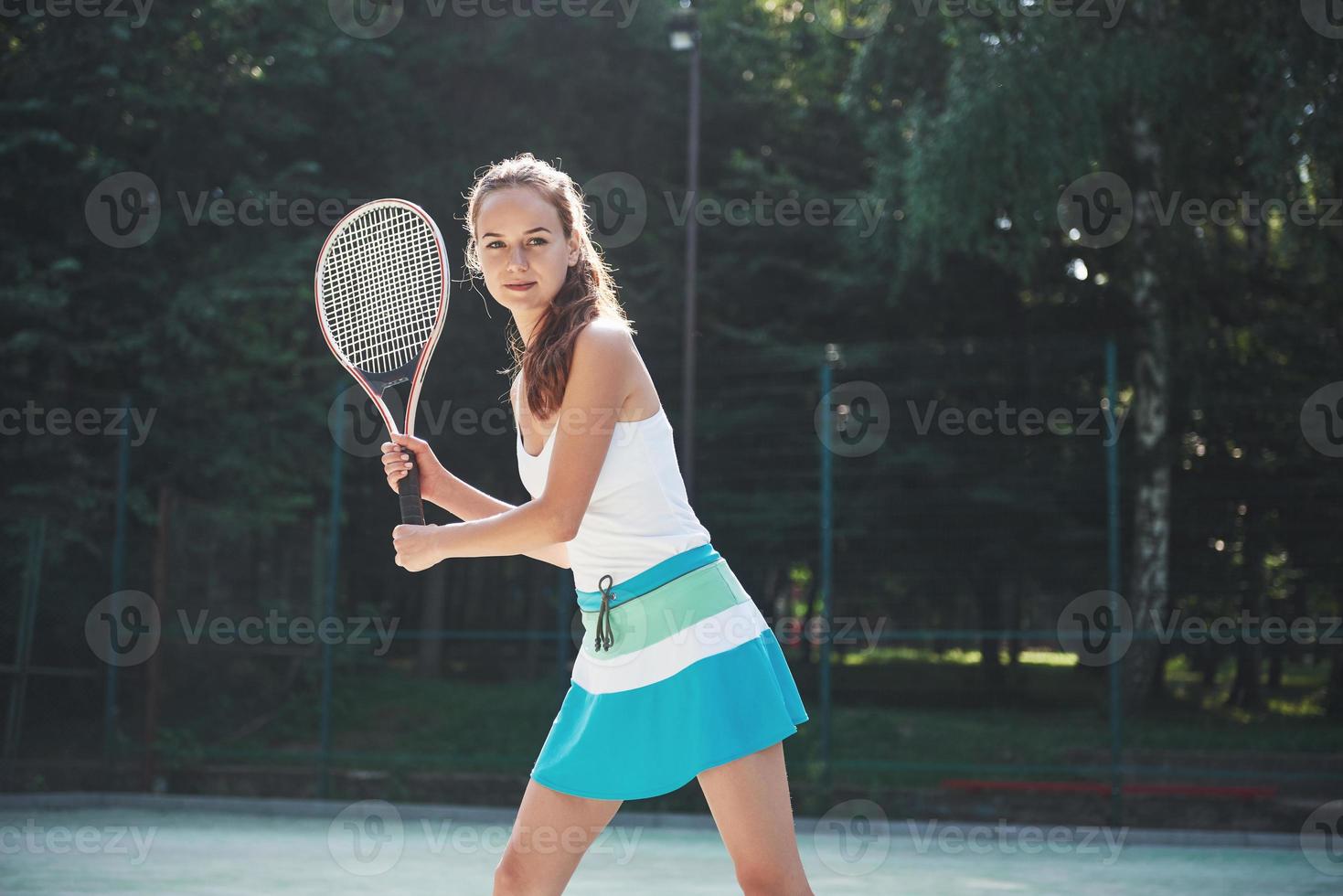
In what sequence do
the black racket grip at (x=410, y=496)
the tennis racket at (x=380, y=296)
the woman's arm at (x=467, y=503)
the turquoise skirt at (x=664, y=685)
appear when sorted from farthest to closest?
the tennis racket at (x=380, y=296) → the woman's arm at (x=467, y=503) → the black racket grip at (x=410, y=496) → the turquoise skirt at (x=664, y=685)

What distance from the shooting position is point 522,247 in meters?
2.99

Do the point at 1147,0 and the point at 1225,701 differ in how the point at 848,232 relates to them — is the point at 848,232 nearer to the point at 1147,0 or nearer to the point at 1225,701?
the point at 1147,0

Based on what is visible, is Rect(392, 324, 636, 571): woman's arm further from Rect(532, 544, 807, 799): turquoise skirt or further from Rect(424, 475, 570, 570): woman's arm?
Rect(424, 475, 570, 570): woman's arm

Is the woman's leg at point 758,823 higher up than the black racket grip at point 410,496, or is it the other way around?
the black racket grip at point 410,496

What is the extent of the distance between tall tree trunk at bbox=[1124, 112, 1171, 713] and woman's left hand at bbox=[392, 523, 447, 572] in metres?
11.2

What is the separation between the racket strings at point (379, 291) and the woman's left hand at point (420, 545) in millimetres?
1088

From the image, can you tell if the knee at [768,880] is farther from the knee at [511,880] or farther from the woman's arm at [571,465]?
the woman's arm at [571,465]

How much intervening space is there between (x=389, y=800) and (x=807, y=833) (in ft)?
11.7

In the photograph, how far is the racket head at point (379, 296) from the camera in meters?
3.95

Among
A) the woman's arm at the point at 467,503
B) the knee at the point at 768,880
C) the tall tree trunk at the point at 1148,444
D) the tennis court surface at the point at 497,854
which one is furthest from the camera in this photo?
the tall tree trunk at the point at 1148,444

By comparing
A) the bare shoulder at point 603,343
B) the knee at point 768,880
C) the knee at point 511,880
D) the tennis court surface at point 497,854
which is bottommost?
the tennis court surface at point 497,854

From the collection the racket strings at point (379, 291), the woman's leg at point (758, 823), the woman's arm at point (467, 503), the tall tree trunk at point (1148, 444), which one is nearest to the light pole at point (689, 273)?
the tall tree trunk at point (1148, 444)

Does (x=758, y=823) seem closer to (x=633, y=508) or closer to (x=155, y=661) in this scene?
(x=633, y=508)

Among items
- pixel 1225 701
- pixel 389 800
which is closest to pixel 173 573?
pixel 389 800
